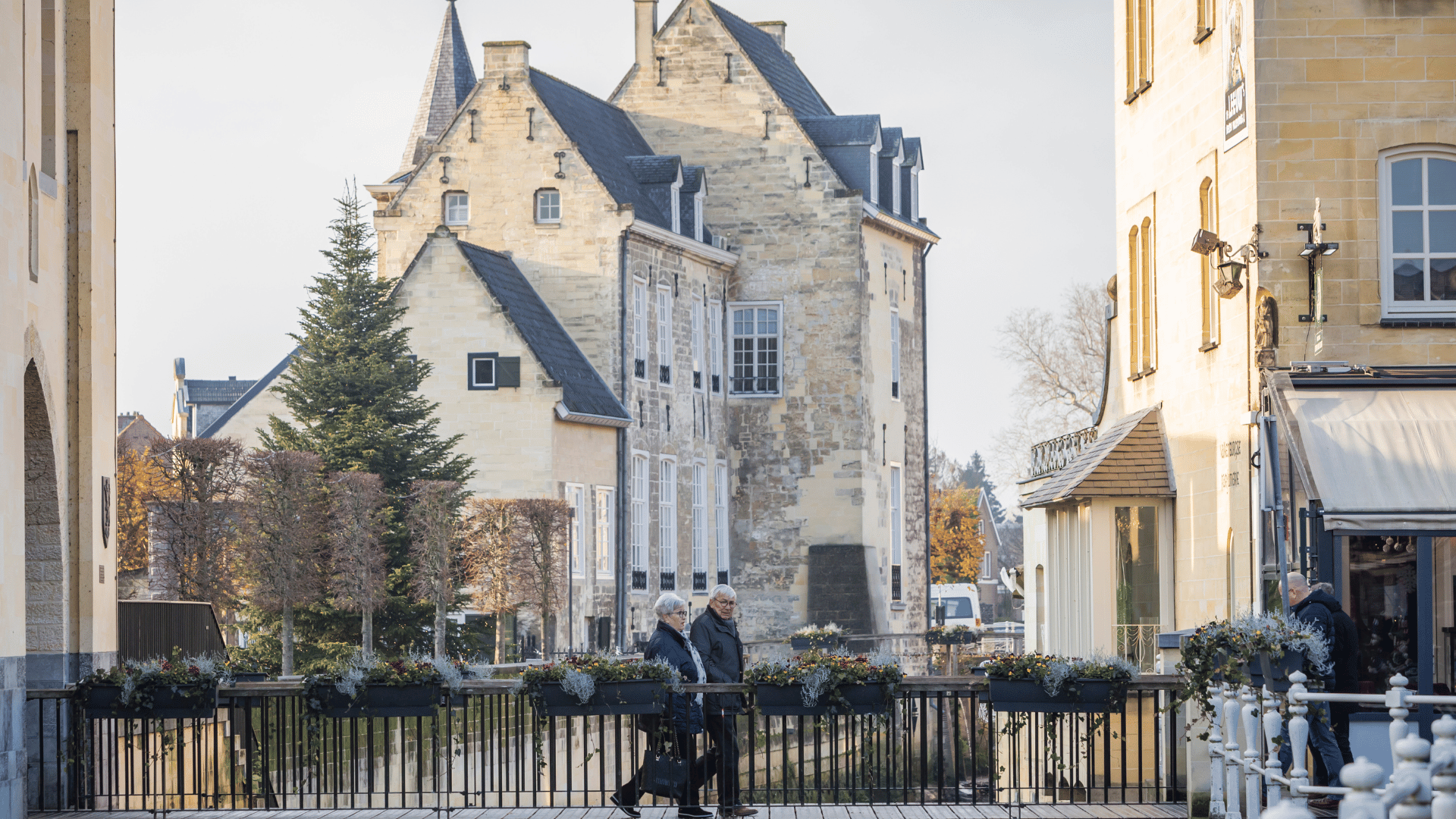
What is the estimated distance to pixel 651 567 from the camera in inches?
1630

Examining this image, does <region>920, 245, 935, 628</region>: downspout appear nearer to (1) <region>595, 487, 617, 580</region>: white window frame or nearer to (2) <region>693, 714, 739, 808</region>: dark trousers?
(1) <region>595, 487, 617, 580</region>: white window frame

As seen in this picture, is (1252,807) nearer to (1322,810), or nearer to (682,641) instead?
(1322,810)

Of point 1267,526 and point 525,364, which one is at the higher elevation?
point 525,364

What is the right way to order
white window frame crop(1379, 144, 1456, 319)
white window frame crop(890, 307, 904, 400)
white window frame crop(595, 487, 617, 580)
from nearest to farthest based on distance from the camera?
1. white window frame crop(1379, 144, 1456, 319)
2. white window frame crop(595, 487, 617, 580)
3. white window frame crop(890, 307, 904, 400)

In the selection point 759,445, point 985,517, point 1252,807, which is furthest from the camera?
point 985,517

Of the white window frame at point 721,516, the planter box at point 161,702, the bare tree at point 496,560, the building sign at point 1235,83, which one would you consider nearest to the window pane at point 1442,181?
the building sign at point 1235,83

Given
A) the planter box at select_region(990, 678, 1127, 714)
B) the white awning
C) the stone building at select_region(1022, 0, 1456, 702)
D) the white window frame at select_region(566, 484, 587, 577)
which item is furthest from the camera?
the white window frame at select_region(566, 484, 587, 577)

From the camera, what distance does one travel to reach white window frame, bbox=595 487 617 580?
3894cm

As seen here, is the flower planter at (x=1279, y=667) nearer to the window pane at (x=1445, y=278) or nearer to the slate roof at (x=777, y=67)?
the window pane at (x=1445, y=278)

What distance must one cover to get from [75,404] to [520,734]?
4.65m

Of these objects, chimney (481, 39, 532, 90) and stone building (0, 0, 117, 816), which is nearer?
stone building (0, 0, 117, 816)

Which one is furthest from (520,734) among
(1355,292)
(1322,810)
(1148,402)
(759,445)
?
(759,445)

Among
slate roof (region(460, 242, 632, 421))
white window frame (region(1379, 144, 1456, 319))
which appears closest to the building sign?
white window frame (region(1379, 144, 1456, 319))

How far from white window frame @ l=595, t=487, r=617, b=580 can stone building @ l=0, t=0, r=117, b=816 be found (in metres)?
22.2
